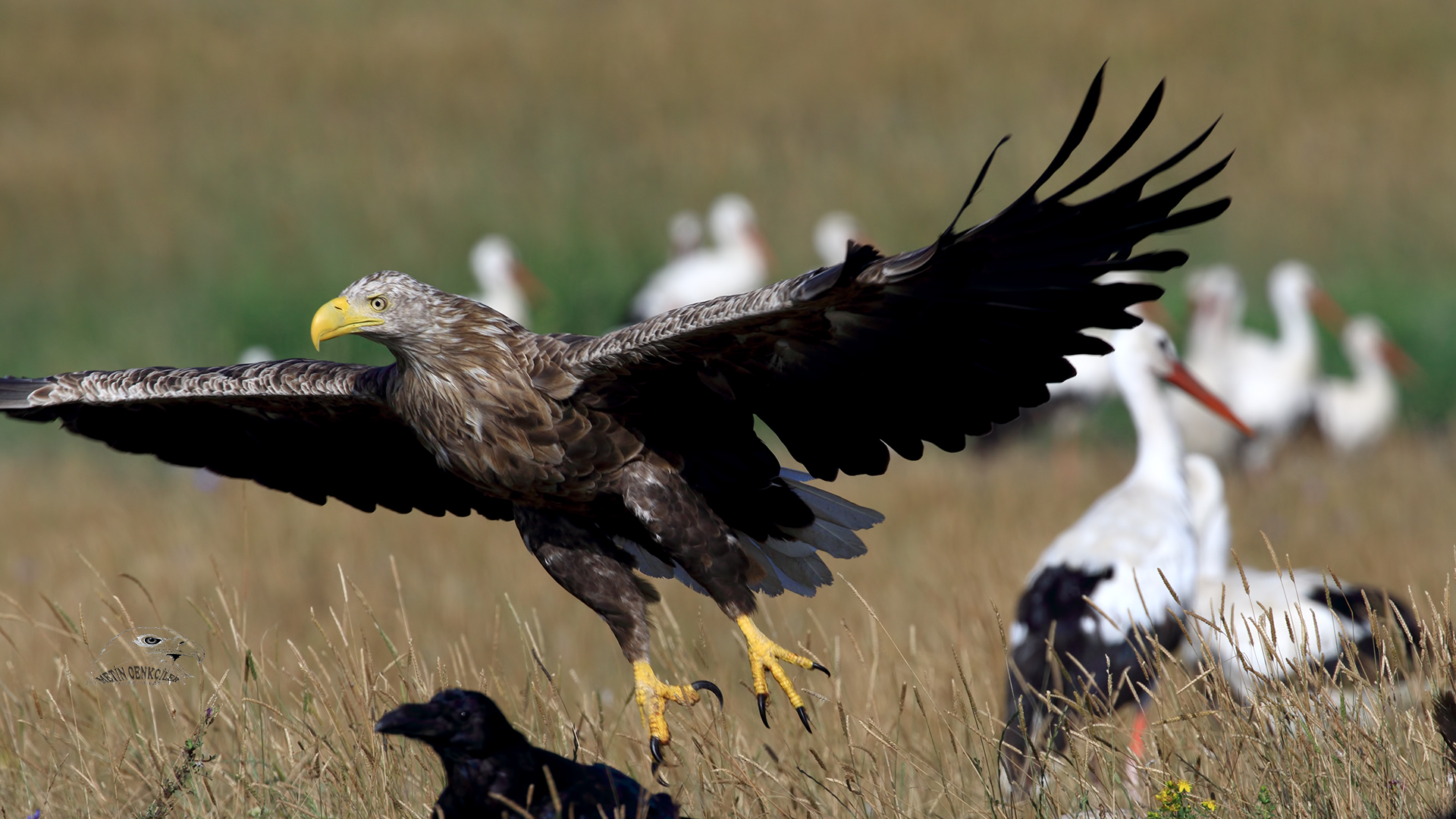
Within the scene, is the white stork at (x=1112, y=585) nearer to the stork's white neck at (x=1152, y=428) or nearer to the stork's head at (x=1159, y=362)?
the stork's white neck at (x=1152, y=428)

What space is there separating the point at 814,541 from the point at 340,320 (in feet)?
4.62

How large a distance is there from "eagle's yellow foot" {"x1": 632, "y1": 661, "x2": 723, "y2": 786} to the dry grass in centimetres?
13

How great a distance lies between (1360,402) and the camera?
41.3 feet

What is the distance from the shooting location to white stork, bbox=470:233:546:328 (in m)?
14.8

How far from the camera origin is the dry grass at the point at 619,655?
3.37 m

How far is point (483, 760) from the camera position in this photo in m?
2.77

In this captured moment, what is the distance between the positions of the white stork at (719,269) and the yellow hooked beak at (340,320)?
33.5ft

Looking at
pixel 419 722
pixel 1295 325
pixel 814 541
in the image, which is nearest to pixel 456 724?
pixel 419 722

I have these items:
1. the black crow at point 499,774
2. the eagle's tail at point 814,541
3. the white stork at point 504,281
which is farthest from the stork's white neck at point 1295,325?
the black crow at point 499,774

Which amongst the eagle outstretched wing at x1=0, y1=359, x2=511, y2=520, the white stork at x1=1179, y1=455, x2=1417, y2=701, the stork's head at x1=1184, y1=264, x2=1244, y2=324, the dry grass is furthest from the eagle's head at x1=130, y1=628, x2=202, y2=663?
the stork's head at x1=1184, y1=264, x2=1244, y2=324

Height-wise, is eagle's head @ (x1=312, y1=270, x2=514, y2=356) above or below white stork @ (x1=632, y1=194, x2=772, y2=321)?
below

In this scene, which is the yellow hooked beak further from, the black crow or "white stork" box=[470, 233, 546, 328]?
"white stork" box=[470, 233, 546, 328]

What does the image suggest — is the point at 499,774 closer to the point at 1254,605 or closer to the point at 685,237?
the point at 1254,605

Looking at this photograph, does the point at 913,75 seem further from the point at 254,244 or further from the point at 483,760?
the point at 483,760
